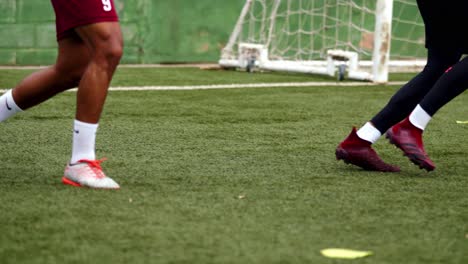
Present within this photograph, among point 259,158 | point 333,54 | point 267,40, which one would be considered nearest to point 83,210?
point 259,158

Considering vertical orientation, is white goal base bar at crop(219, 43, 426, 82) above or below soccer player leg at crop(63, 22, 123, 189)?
below

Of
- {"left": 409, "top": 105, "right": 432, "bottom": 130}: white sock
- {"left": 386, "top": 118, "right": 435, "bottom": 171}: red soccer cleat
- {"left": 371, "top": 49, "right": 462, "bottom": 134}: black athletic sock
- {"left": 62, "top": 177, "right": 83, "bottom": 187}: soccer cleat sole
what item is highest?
{"left": 371, "top": 49, "right": 462, "bottom": 134}: black athletic sock

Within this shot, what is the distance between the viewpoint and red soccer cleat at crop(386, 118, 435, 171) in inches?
182

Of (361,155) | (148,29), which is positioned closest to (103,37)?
(361,155)

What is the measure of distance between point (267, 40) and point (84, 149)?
8416 millimetres

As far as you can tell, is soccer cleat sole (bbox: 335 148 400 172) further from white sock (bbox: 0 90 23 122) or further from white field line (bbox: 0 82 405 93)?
white field line (bbox: 0 82 405 93)

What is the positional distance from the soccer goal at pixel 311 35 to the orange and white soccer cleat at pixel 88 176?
6.87 m

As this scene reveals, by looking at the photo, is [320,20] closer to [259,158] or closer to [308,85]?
[308,85]

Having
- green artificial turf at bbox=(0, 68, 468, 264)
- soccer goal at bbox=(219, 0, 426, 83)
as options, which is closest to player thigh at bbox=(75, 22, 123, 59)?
green artificial turf at bbox=(0, 68, 468, 264)

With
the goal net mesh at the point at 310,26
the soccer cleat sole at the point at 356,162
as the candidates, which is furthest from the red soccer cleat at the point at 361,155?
the goal net mesh at the point at 310,26

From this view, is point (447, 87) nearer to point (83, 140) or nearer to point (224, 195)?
point (224, 195)

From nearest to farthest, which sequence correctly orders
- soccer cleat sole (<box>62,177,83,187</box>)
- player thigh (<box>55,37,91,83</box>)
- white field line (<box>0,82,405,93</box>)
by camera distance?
1. soccer cleat sole (<box>62,177,83,187</box>)
2. player thigh (<box>55,37,91,83</box>)
3. white field line (<box>0,82,405,93</box>)

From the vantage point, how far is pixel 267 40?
12.4 metres

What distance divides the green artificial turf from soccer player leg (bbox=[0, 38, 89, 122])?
0.30 meters
